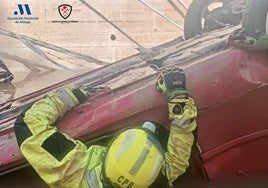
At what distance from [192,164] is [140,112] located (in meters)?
0.35

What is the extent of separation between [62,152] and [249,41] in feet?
3.23

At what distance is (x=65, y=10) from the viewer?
3.62 meters

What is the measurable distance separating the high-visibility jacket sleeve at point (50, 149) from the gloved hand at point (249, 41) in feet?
2.78

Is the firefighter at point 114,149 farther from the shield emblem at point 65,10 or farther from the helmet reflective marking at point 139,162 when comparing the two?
the shield emblem at point 65,10

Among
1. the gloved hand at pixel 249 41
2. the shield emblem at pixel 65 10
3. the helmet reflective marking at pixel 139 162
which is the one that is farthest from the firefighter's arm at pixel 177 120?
the shield emblem at pixel 65 10

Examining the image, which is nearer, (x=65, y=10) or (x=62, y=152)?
(x=62, y=152)

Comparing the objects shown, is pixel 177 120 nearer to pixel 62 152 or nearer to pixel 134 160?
pixel 134 160

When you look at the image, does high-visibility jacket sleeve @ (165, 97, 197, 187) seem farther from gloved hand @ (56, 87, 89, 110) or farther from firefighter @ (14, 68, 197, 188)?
gloved hand @ (56, 87, 89, 110)

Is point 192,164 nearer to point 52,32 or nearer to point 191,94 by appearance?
point 191,94

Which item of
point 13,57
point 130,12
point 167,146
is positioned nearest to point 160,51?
point 130,12

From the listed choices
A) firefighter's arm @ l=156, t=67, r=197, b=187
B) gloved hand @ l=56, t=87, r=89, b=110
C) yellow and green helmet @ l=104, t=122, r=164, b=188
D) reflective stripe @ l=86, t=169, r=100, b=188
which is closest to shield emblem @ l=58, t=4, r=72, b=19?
gloved hand @ l=56, t=87, r=89, b=110

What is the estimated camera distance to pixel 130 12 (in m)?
3.60

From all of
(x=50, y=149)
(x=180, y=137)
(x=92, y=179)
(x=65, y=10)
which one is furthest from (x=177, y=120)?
(x=65, y=10)

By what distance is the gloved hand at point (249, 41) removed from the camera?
3482mm
